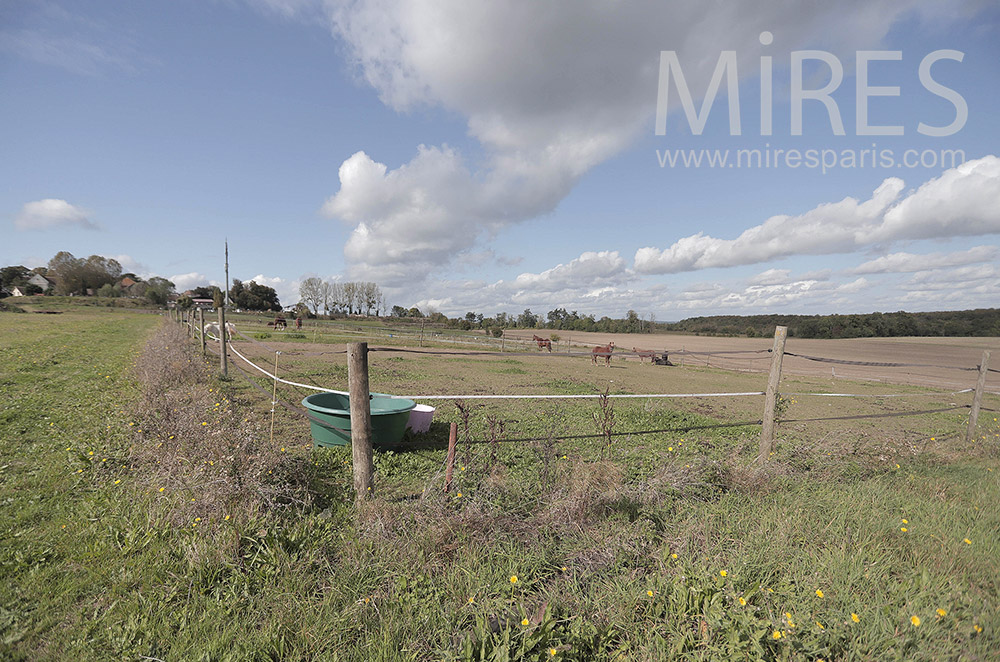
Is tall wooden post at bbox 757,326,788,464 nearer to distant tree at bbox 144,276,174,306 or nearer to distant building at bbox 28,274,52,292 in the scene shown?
distant tree at bbox 144,276,174,306

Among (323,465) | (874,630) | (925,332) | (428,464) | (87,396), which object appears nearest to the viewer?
(874,630)

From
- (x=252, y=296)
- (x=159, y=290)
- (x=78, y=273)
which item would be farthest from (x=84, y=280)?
(x=252, y=296)

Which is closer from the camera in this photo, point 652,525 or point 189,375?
point 652,525

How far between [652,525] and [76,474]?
5335mm

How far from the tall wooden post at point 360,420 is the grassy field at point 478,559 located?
0.84 feet

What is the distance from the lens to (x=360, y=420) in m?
3.38

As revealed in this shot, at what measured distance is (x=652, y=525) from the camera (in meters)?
2.93

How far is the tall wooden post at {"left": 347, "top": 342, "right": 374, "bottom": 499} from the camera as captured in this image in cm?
335

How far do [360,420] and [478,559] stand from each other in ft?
4.83

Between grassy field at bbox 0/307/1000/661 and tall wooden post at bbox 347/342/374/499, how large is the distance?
10.1 inches

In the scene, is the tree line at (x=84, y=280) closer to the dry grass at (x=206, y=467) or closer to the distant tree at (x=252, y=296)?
the distant tree at (x=252, y=296)

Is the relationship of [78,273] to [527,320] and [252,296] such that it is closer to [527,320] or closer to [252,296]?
[252,296]

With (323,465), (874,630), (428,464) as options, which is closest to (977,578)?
(874,630)

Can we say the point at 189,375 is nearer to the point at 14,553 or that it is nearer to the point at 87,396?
the point at 87,396
